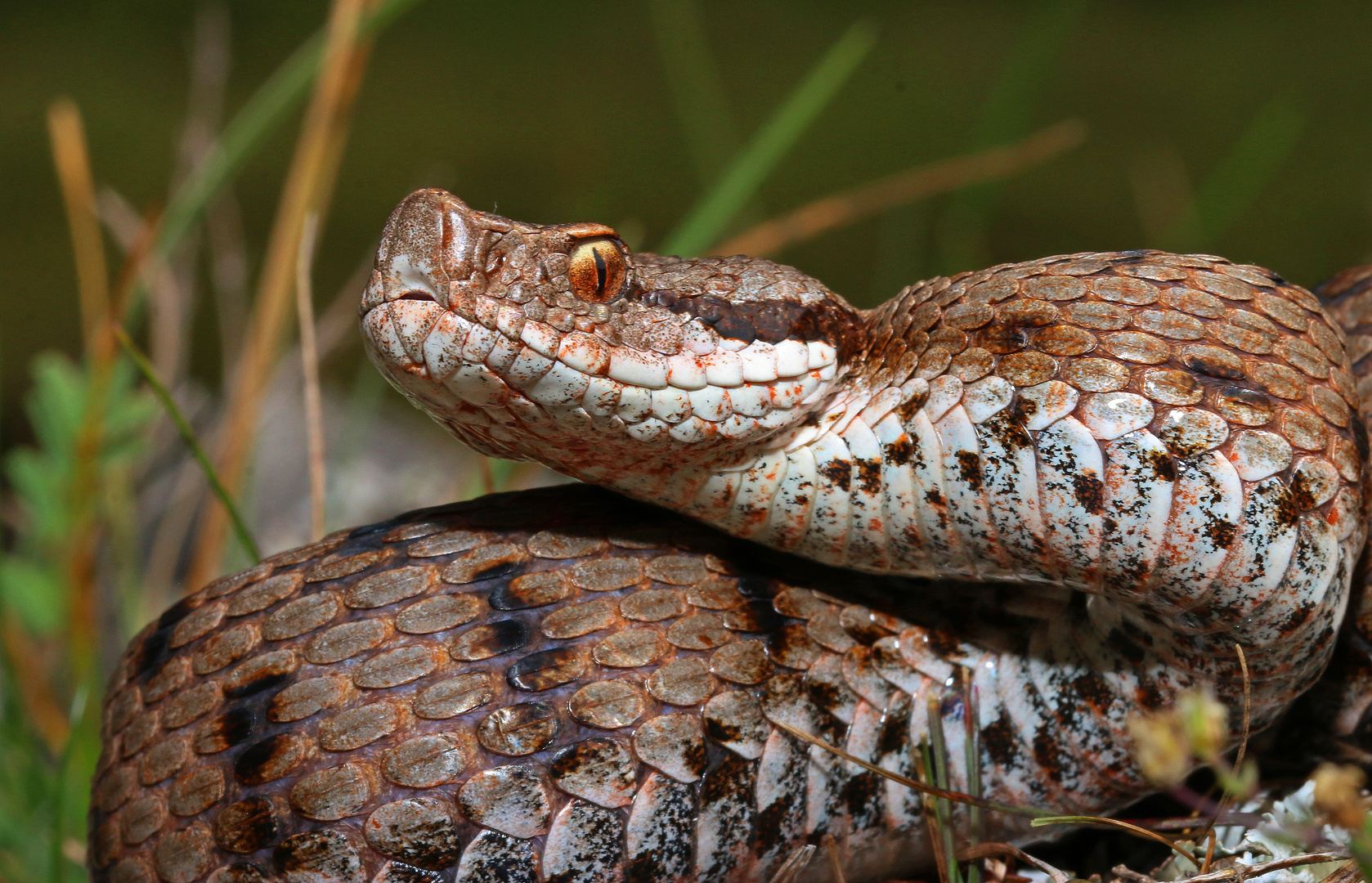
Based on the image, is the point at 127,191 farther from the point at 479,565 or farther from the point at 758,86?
the point at 479,565

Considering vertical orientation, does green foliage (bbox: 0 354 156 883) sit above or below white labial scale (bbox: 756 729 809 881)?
above

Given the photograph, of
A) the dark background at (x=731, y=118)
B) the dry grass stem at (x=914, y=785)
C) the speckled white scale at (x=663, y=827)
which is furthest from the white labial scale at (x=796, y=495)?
A: the dark background at (x=731, y=118)

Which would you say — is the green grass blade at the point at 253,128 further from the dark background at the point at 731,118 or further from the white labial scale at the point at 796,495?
the dark background at the point at 731,118

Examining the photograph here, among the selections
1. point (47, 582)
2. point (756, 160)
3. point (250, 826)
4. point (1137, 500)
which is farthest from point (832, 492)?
point (47, 582)

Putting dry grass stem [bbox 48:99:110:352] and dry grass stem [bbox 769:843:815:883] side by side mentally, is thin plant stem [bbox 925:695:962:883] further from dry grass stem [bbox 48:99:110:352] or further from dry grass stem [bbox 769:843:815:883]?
dry grass stem [bbox 48:99:110:352]

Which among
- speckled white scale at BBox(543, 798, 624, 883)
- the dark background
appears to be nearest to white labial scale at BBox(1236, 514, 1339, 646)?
speckled white scale at BBox(543, 798, 624, 883)

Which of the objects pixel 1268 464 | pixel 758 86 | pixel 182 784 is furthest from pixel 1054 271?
pixel 758 86
